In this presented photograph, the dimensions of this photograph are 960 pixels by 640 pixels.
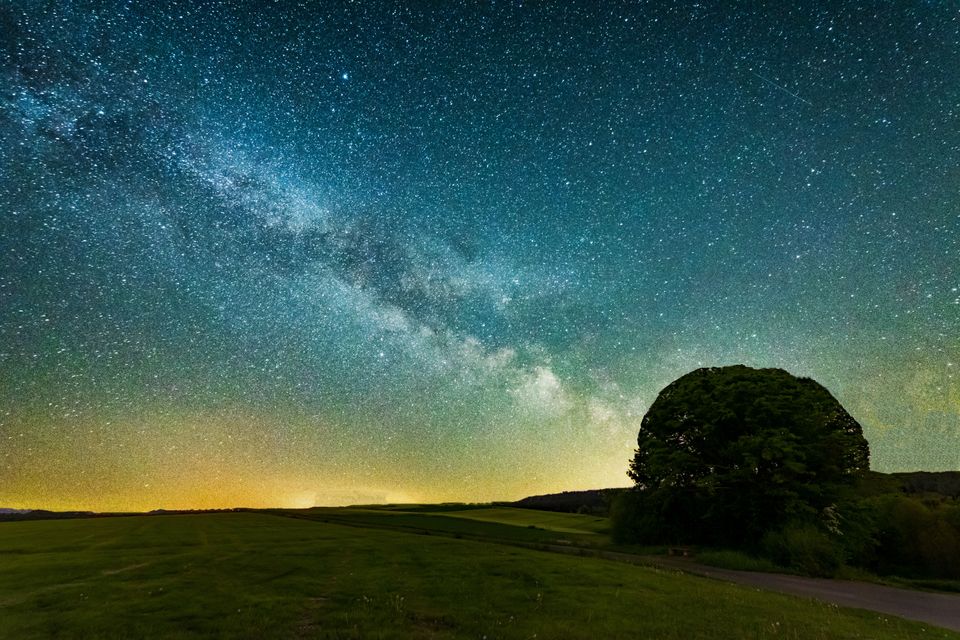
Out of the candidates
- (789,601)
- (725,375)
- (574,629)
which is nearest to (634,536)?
(725,375)

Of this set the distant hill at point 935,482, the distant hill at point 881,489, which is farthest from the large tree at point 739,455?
the distant hill at point 935,482

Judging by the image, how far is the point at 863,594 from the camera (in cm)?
2308

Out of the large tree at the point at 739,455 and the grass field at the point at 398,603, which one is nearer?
the grass field at the point at 398,603

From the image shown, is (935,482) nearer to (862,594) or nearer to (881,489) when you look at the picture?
(881,489)

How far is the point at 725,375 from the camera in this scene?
45094mm

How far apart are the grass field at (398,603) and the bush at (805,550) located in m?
11.1

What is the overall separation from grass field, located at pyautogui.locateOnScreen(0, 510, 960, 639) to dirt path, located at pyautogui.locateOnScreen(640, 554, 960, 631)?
2878mm

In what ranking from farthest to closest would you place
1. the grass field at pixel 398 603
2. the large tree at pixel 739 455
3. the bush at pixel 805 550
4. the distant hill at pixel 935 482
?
the distant hill at pixel 935 482 → the large tree at pixel 739 455 → the bush at pixel 805 550 → the grass field at pixel 398 603

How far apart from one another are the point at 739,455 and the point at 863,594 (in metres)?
15.6

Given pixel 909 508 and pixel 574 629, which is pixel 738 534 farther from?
pixel 574 629

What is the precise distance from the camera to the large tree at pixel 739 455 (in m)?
36.0

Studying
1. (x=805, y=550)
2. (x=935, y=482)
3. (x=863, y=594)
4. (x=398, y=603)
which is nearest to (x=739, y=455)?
(x=805, y=550)

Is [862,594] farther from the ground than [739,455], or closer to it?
closer to it

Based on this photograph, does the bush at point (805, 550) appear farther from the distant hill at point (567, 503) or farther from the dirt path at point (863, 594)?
the distant hill at point (567, 503)
